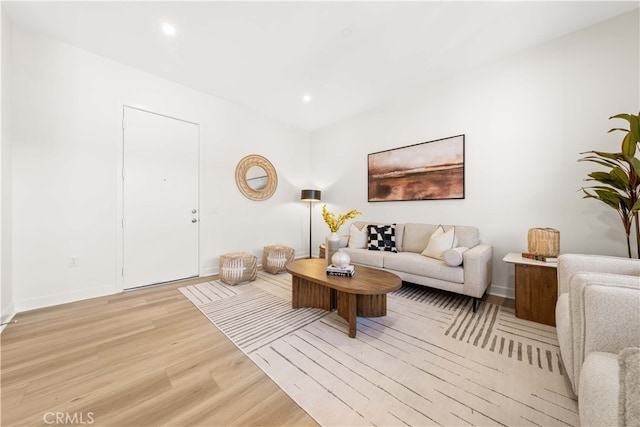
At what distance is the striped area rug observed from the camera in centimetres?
114

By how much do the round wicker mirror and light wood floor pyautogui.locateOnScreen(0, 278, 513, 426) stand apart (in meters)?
2.28

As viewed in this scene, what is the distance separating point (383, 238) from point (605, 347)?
93.8 inches

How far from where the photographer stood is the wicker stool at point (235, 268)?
119 inches

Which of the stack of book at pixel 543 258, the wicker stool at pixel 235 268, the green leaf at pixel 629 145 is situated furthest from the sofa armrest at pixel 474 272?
the wicker stool at pixel 235 268

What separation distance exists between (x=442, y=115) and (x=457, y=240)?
1704 millimetres

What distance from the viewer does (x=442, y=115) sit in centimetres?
312

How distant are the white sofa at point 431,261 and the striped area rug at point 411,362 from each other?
0.87 feet

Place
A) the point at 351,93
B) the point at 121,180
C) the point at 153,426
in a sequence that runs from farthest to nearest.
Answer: the point at 351,93 < the point at 121,180 < the point at 153,426

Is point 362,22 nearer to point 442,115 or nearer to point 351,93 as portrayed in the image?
point 351,93

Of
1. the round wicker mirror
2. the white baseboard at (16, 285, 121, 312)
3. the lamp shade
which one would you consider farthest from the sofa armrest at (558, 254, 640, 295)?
the white baseboard at (16, 285, 121, 312)

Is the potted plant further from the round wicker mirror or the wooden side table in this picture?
the round wicker mirror

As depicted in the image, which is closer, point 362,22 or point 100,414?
point 100,414

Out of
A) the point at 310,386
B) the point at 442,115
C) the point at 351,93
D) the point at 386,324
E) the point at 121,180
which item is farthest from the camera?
the point at 351,93

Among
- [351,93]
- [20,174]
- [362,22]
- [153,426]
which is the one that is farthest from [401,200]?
[20,174]
